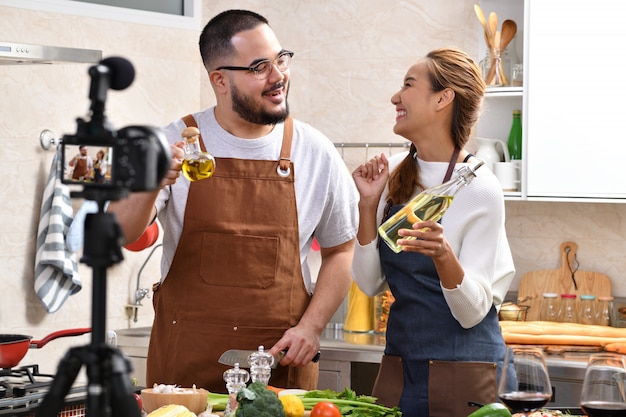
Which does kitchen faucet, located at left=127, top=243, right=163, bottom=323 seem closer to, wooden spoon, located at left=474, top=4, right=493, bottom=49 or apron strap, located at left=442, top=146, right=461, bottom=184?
wooden spoon, located at left=474, top=4, right=493, bottom=49

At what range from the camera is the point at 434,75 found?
252 centimetres

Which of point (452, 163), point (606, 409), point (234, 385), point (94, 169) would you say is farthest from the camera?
point (452, 163)

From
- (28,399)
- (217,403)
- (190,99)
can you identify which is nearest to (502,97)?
(190,99)

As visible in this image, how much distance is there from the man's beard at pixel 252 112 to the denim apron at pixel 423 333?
0.41 metres

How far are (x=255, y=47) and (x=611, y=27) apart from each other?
159 cm

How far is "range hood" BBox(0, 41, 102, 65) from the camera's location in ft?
9.71

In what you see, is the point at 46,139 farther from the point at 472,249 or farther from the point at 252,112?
the point at 472,249

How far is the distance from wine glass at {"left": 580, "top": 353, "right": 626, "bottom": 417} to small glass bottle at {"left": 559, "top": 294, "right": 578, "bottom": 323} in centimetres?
204

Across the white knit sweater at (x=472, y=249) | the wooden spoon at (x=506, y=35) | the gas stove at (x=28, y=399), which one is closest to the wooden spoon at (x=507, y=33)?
the wooden spoon at (x=506, y=35)

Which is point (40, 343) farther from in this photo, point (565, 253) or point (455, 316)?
point (565, 253)

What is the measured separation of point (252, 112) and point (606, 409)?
1.25m

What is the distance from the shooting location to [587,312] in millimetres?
3742

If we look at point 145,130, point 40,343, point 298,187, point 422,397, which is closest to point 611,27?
point 298,187

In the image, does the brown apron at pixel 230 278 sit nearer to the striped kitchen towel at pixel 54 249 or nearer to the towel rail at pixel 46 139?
the striped kitchen towel at pixel 54 249
